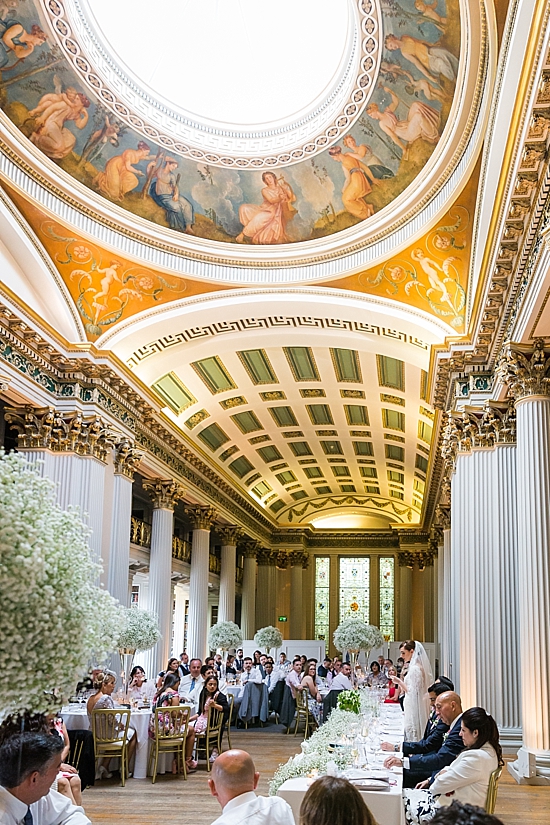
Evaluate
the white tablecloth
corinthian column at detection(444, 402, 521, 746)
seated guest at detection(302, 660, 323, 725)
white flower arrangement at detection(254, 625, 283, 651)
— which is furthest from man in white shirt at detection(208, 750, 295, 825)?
white flower arrangement at detection(254, 625, 283, 651)

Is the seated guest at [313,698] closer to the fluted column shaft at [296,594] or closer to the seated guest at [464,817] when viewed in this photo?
the seated guest at [464,817]

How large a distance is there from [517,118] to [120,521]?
10878 millimetres

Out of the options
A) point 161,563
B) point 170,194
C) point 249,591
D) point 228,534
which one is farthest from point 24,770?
point 249,591

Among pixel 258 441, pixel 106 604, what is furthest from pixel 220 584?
pixel 106 604

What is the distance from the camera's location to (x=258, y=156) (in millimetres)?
13773

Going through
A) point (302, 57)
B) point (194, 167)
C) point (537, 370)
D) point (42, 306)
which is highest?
point (302, 57)

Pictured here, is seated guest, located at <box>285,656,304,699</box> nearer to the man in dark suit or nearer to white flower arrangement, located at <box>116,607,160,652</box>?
white flower arrangement, located at <box>116,607,160,652</box>

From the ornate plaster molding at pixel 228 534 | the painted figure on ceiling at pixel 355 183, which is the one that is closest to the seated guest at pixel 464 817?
the painted figure on ceiling at pixel 355 183

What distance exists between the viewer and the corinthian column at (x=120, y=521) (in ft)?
51.2

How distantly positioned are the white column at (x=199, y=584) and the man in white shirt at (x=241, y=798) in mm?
19314

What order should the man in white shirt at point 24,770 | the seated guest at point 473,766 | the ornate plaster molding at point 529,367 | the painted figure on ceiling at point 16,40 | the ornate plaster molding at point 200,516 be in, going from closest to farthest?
the man in white shirt at point 24,770 < the seated guest at point 473,766 < the ornate plaster molding at point 529,367 < the painted figure on ceiling at point 16,40 < the ornate plaster molding at point 200,516

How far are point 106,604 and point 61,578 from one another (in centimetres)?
38

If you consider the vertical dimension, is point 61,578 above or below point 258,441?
below

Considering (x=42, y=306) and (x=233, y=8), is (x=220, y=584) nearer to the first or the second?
(x=42, y=306)
